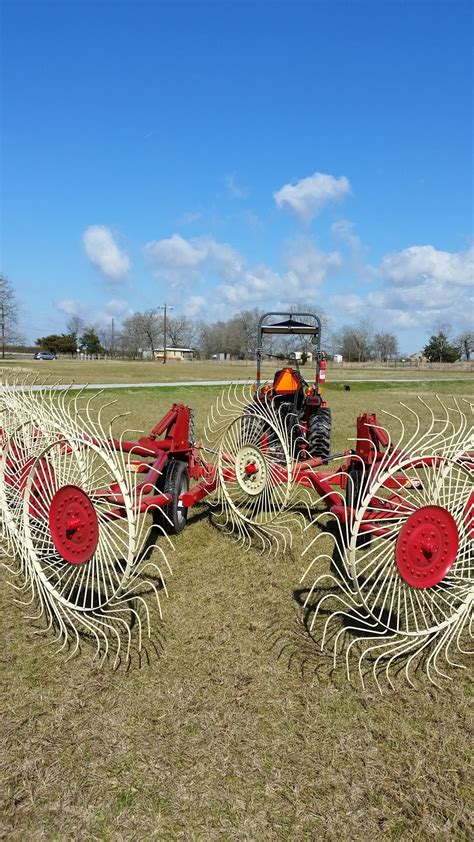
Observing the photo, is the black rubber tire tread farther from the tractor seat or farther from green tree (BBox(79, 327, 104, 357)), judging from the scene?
green tree (BBox(79, 327, 104, 357))

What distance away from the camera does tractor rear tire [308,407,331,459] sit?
7867 millimetres

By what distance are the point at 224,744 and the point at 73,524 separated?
132cm

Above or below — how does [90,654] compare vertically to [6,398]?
below

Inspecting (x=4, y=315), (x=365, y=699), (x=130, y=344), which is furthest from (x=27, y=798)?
(x=130, y=344)

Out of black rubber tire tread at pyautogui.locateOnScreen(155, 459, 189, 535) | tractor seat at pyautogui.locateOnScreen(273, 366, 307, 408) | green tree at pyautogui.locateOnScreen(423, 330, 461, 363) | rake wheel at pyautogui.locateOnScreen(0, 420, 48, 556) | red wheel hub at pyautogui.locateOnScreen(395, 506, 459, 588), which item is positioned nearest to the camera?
red wheel hub at pyautogui.locateOnScreen(395, 506, 459, 588)

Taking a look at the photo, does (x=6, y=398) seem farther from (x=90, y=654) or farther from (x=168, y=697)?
(x=168, y=697)

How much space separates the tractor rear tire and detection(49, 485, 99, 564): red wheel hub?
16.9 feet

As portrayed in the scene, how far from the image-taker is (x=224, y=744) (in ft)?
8.25

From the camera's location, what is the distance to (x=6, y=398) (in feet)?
16.9

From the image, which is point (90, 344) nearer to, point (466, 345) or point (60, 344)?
point (60, 344)

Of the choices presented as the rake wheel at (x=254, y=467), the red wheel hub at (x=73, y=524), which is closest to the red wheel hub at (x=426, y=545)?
the red wheel hub at (x=73, y=524)

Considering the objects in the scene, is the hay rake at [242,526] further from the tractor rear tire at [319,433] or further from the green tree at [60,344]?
the green tree at [60,344]

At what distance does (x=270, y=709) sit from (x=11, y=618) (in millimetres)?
1908

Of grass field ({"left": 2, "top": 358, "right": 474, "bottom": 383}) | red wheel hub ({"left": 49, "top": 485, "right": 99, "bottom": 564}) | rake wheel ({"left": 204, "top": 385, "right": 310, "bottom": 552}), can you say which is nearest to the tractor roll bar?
rake wheel ({"left": 204, "top": 385, "right": 310, "bottom": 552})
